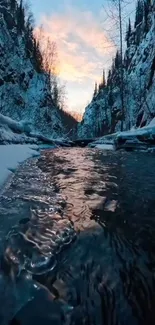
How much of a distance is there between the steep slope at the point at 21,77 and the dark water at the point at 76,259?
23504 millimetres

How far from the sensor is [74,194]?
12.6ft

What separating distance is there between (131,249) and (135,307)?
68cm

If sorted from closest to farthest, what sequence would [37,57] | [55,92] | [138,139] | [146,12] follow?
[138,139] < [37,57] < [146,12] < [55,92]

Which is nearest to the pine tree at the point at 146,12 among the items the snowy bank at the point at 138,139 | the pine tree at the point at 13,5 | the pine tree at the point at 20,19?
the pine tree at the point at 20,19

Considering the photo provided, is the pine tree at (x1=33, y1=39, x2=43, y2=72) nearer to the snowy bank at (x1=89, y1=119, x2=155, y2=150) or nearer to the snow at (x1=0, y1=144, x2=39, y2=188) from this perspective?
the snowy bank at (x1=89, y1=119, x2=155, y2=150)

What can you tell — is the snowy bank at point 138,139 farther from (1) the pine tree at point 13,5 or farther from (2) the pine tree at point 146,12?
(2) the pine tree at point 146,12

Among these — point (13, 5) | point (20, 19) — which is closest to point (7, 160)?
point (20, 19)

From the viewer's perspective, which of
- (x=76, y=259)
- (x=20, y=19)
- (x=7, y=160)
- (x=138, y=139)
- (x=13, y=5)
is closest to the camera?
(x=76, y=259)

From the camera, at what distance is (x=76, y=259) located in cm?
200

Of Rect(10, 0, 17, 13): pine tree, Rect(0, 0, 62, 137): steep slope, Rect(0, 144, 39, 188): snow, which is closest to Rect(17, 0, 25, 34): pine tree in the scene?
Rect(0, 0, 62, 137): steep slope

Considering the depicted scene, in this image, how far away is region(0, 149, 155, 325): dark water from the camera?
1.47 metres

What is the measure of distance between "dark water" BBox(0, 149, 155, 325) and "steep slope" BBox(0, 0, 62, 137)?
2350 cm

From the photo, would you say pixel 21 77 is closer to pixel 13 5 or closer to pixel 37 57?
pixel 37 57

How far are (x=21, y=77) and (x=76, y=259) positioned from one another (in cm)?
3611
